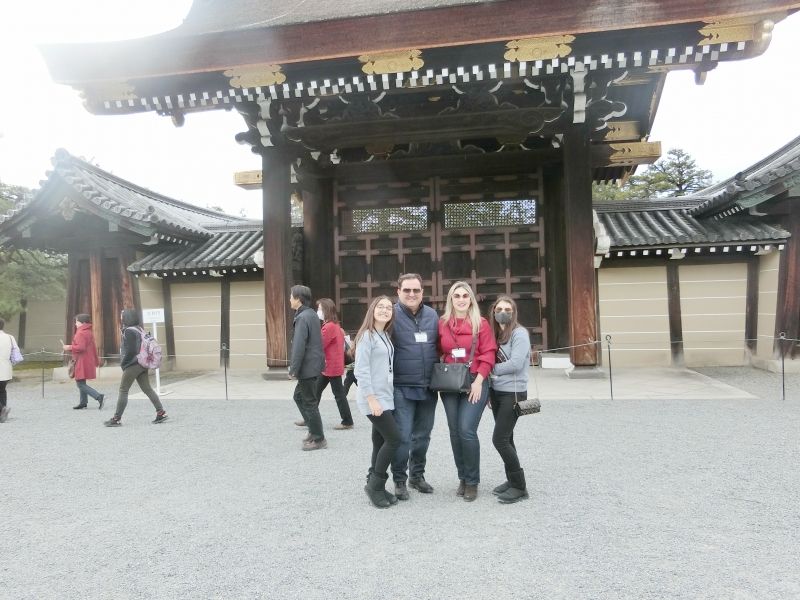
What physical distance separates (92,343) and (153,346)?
2.06m

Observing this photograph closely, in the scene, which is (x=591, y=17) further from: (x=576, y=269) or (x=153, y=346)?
(x=153, y=346)

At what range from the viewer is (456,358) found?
12.3 feet

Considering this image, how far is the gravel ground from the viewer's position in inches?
108

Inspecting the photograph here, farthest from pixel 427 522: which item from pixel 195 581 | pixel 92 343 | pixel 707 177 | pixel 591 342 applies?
pixel 707 177

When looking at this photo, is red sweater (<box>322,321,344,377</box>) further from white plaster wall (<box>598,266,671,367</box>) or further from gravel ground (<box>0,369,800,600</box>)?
white plaster wall (<box>598,266,671,367</box>)

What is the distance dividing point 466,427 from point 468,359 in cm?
47

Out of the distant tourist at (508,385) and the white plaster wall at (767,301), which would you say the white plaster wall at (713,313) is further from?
the distant tourist at (508,385)

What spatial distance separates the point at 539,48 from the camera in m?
7.19

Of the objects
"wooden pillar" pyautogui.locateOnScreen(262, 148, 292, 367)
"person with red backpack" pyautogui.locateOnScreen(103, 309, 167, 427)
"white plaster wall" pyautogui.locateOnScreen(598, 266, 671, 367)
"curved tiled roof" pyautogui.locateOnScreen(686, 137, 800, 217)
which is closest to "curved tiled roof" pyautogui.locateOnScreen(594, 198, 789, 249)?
"curved tiled roof" pyautogui.locateOnScreen(686, 137, 800, 217)

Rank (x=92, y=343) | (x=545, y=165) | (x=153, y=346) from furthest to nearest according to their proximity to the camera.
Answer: (x=545, y=165) → (x=92, y=343) → (x=153, y=346)

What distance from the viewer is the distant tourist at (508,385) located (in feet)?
12.1

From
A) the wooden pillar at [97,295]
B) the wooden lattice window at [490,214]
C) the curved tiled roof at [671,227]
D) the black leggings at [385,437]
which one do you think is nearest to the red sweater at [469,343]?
the black leggings at [385,437]

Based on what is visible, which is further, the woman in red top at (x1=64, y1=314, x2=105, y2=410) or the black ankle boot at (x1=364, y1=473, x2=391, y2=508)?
the woman in red top at (x1=64, y1=314, x2=105, y2=410)

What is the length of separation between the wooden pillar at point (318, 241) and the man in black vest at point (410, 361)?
690cm
